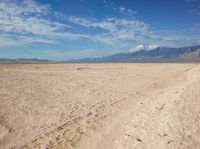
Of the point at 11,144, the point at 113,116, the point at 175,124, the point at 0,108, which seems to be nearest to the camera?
the point at 11,144

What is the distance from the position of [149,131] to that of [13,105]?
9.66 metres

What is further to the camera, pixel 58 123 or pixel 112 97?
pixel 112 97

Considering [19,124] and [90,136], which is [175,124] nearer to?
[90,136]

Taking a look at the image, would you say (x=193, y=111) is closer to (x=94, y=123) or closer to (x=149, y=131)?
(x=149, y=131)

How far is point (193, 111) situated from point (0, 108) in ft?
36.8

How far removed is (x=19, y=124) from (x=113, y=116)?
16.0 ft

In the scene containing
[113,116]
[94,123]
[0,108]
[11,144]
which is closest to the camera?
[11,144]

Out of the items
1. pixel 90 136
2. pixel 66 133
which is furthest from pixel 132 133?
pixel 66 133

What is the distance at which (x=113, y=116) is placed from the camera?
13305 millimetres

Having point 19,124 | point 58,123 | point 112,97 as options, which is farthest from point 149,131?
point 112,97

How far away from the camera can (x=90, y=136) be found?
34.3 feet

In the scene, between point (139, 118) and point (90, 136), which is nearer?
point (90, 136)

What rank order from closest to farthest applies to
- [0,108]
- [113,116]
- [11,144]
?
[11,144] → [113,116] → [0,108]

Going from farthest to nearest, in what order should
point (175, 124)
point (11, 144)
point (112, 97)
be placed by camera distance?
point (112, 97) < point (175, 124) < point (11, 144)
